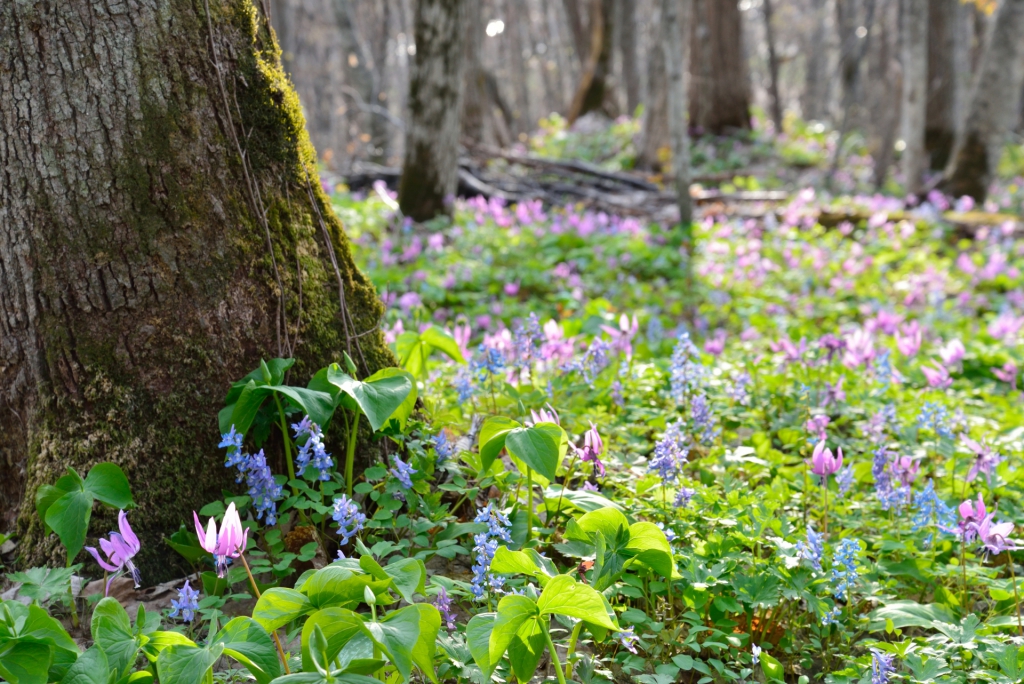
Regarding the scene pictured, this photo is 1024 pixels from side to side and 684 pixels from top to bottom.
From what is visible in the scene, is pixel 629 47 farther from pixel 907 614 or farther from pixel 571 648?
pixel 571 648

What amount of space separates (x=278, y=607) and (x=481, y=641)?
0.45 meters

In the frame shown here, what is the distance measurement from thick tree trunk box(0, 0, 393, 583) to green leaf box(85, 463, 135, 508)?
0.63 ft

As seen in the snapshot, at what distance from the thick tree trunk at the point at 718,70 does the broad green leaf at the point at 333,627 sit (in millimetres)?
16506

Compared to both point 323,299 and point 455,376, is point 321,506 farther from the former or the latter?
point 455,376

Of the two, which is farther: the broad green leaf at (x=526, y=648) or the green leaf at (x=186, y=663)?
the broad green leaf at (x=526, y=648)

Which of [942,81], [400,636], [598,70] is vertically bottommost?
[400,636]

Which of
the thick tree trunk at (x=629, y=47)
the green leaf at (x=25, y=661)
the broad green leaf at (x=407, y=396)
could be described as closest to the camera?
the green leaf at (x=25, y=661)

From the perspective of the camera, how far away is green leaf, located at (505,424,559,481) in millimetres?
1986

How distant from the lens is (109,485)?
7.03 feet

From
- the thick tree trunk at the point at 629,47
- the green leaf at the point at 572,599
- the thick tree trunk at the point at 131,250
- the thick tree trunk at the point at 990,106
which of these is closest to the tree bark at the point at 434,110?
the thick tree trunk at the point at 131,250

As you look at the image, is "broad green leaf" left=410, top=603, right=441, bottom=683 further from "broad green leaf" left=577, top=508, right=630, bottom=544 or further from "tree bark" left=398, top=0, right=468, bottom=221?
"tree bark" left=398, top=0, right=468, bottom=221

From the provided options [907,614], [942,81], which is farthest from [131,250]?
[942,81]

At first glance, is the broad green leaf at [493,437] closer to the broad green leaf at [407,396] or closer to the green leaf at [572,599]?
the broad green leaf at [407,396]

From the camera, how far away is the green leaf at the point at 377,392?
2.10 m
